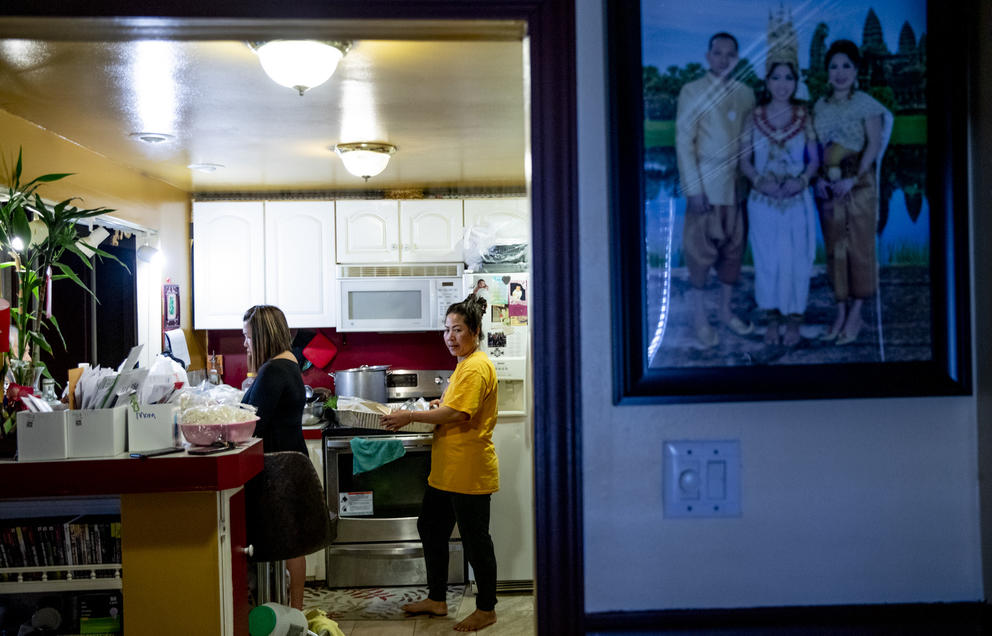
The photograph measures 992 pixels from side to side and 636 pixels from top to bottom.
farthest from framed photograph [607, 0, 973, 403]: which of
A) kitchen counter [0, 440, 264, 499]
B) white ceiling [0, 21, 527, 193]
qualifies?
kitchen counter [0, 440, 264, 499]

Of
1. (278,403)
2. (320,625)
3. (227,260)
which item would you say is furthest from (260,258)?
(320,625)

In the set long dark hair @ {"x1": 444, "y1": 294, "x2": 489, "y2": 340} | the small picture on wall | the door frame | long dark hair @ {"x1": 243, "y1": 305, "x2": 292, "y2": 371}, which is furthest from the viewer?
the small picture on wall

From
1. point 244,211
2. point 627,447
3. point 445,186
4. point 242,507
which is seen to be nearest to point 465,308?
point 242,507

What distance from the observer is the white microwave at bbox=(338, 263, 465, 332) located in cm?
491

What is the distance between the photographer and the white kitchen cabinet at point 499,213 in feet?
15.6

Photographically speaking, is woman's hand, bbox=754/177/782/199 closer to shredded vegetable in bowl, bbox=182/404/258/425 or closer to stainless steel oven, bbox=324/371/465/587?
shredded vegetable in bowl, bbox=182/404/258/425

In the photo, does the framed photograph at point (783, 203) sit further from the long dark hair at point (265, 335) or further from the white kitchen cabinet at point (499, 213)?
the white kitchen cabinet at point (499, 213)

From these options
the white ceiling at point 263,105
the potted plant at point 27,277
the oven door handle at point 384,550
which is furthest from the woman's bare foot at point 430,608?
the white ceiling at point 263,105

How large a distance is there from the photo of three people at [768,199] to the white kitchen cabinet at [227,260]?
4062mm

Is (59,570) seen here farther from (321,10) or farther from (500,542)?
(500,542)

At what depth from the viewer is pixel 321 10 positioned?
1264 millimetres

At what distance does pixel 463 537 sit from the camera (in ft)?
12.3

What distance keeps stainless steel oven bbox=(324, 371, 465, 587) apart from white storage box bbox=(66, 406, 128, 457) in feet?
6.82

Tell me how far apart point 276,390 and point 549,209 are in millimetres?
2400
